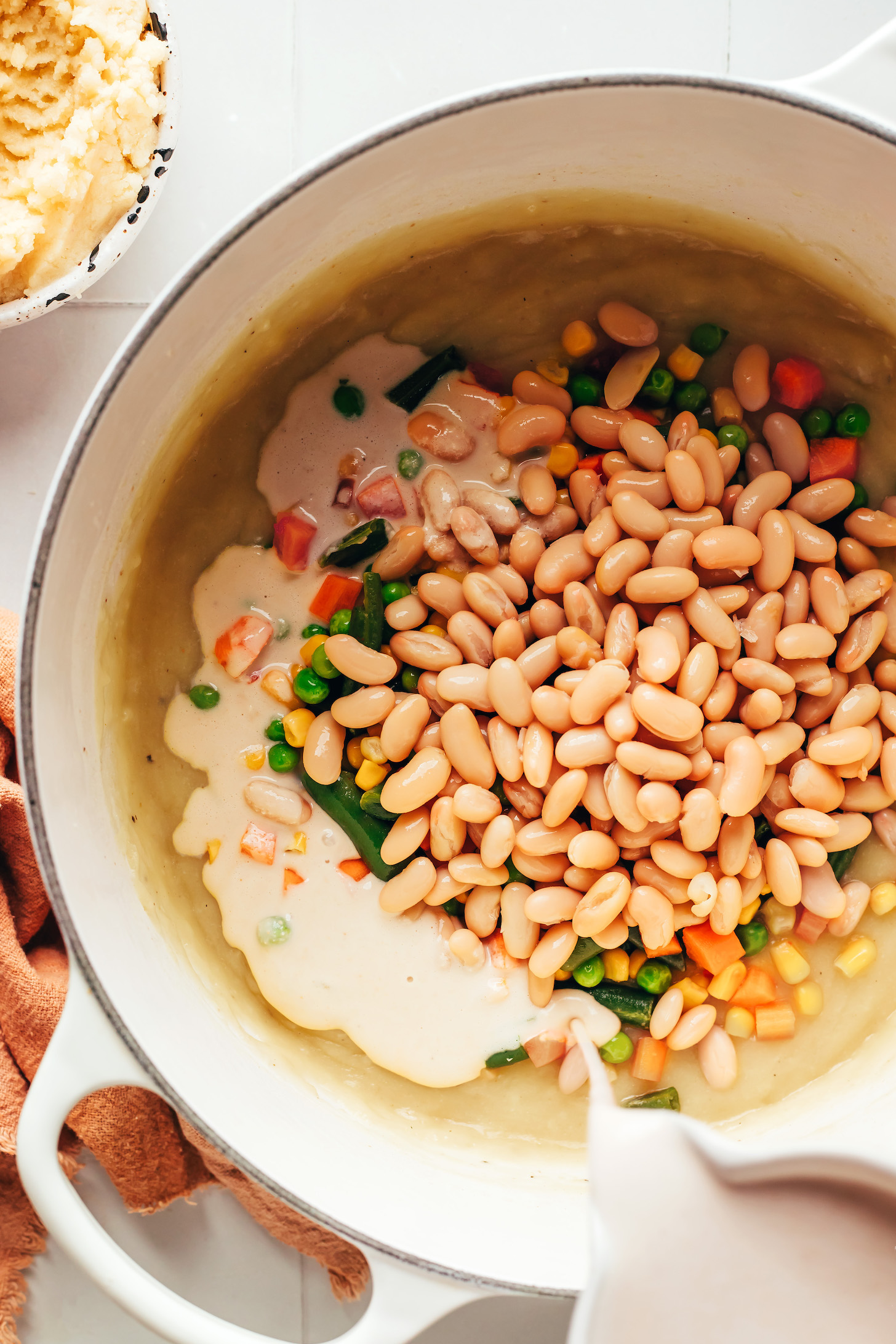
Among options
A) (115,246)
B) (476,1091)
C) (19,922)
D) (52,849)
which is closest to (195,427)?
(115,246)

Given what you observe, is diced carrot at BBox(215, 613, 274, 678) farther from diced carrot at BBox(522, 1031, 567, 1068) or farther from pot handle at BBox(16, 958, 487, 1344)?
diced carrot at BBox(522, 1031, 567, 1068)

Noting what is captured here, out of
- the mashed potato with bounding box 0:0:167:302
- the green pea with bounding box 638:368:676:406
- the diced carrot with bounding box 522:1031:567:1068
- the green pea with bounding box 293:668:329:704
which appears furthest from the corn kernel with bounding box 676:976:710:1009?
the mashed potato with bounding box 0:0:167:302

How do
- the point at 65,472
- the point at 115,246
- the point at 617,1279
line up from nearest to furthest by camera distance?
the point at 617,1279 → the point at 65,472 → the point at 115,246

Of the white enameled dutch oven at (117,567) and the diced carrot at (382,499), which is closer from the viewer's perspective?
the white enameled dutch oven at (117,567)

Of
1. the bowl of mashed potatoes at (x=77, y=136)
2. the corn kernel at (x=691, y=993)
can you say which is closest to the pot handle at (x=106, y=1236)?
the corn kernel at (x=691, y=993)

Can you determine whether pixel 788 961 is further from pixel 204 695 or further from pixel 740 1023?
pixel 204 695

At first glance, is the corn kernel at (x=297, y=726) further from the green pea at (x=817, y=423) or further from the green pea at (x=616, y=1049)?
the green pea at (x=817, y=423)

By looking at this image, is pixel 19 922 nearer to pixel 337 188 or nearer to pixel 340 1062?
pixel 340 1062
